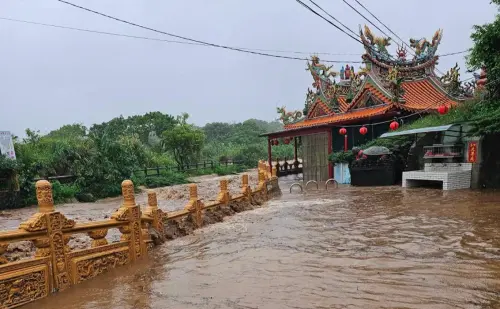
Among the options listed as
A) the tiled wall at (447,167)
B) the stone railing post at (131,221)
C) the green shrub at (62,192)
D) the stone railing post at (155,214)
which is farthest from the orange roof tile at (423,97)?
the green shrub at (62,192)

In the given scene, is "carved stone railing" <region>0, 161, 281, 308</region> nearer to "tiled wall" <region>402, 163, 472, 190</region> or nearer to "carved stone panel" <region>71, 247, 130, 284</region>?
"carved stone panel" <region>71, 247, 130, 284</region>

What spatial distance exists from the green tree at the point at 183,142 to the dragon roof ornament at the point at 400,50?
19.5 metres

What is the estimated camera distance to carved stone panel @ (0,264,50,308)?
12.4 ft

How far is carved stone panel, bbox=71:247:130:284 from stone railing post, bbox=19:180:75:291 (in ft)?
0.45

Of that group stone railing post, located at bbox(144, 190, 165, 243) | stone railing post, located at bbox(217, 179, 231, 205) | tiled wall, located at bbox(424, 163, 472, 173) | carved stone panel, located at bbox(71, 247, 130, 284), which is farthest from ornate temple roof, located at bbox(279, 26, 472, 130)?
carved stone panel, located at bbox(71, 247, 130, 284)

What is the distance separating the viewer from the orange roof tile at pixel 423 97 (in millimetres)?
15970

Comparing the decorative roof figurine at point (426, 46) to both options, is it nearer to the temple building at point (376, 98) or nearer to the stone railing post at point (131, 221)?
the temple building at point (376, 98)

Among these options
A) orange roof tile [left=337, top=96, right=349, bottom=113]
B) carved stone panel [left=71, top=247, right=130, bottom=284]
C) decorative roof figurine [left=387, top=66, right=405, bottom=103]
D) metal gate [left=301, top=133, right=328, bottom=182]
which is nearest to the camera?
carved stone panel [left=71, top=247, right=130, bottom=284]

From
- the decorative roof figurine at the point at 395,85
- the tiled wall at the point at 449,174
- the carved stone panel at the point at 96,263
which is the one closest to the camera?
the carved stone panel at the point at 96,263

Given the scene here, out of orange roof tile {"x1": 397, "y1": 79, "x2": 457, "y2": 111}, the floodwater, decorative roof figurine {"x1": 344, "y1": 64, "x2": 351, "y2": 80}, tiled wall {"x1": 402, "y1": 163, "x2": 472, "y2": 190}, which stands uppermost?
decorative roof figurine {"x1": 344, "y1": 64, "x2": 351, "y2": 80}

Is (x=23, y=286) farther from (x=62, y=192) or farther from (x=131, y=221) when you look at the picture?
(x=62, y=192)

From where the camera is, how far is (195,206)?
8070 millimetres

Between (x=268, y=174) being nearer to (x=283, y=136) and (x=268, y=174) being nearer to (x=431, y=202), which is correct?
(x=283, y=136)

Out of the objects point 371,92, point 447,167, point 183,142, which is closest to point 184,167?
point 183,142
